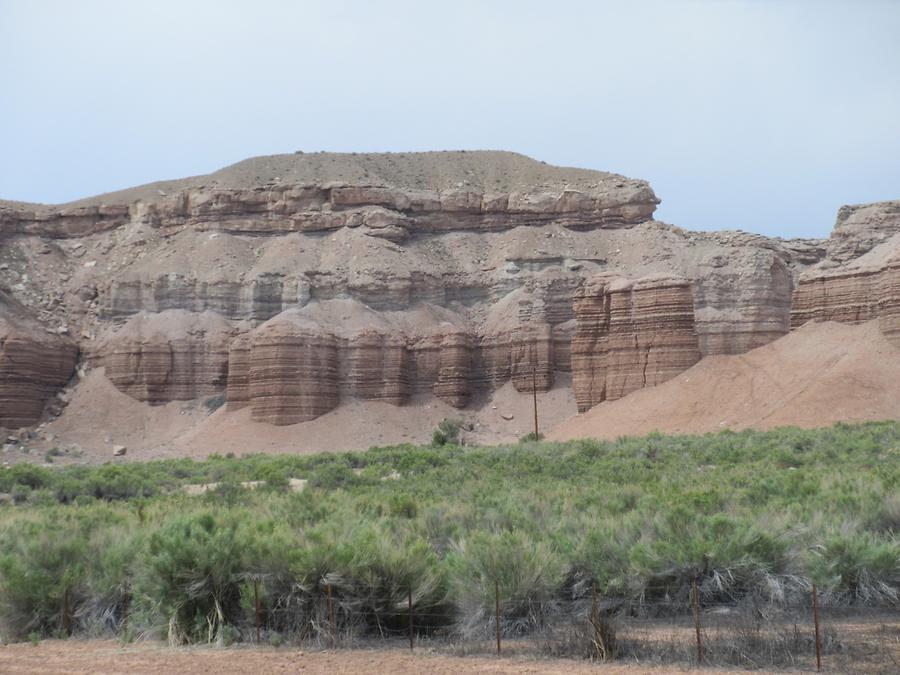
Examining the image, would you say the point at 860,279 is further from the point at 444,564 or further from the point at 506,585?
the point at 506,585

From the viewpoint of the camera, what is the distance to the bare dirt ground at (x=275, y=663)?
11.5 metres

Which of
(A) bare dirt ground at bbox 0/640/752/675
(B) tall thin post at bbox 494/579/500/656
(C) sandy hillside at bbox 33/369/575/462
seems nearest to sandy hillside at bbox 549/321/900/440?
(C) sandy hillside at bbox 33/369/575/462

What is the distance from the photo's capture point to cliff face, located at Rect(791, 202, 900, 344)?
1839 inches

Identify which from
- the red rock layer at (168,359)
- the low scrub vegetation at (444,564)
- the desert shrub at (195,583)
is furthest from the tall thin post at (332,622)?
the red rock layer at (168,359)

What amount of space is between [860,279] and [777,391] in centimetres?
750

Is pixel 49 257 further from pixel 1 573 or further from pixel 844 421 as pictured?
pixel 1 573

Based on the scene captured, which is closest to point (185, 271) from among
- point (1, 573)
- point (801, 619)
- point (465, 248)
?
point (465, 248)

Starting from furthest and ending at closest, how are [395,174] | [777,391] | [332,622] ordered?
[395,174] < [777,391] < [332,622]

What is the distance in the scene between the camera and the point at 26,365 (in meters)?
64.7

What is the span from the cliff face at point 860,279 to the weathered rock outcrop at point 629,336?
18.4 ft

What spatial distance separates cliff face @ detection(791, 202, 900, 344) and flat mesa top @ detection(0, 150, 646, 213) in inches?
882

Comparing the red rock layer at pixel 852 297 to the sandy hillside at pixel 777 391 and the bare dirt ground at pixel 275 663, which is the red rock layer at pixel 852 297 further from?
the bare dirt ground at pixel 275 663

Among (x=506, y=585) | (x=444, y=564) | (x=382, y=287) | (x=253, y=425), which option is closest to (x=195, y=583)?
(x=444, y=564)

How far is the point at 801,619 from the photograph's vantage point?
1301cm
